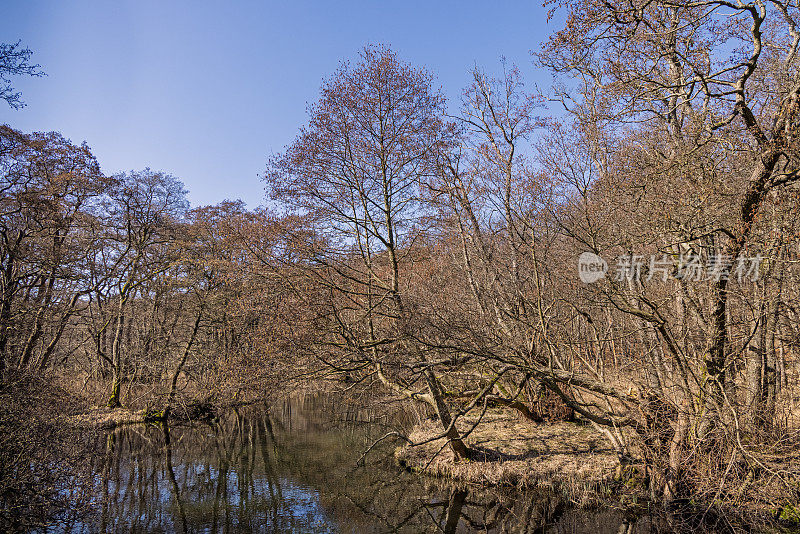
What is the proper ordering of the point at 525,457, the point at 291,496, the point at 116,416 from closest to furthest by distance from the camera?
1. the point at 291,496
2. the point at 525,457
3. the point at 116,416

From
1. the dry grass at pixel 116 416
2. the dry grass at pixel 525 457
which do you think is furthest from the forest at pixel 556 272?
the dry grass at pixel 116 416

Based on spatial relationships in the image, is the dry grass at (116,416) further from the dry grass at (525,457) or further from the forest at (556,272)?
the dry grass at (525,457)

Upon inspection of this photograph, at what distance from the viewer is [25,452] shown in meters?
6.81

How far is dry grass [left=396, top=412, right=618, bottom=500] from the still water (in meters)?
0.35

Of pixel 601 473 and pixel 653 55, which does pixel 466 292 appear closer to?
pixel 601 473

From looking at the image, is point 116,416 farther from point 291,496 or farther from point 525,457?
point 525,457

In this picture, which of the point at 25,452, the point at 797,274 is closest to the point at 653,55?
the point at 797,274

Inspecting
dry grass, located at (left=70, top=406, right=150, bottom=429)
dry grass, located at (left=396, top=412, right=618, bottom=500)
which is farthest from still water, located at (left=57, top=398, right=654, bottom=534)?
dry grass, located at (left=70, top=406, right=150, bottom=429)

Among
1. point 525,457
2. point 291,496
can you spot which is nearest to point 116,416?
point 291,496

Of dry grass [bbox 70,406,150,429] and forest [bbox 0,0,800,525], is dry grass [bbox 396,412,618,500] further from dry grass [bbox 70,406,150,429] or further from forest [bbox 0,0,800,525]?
dry grass [bbox 70,406,150,429]

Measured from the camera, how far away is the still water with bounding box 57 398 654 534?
26.4ft

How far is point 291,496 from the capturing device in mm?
9547

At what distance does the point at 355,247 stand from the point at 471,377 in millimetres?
4170

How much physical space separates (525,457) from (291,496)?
4.63m
